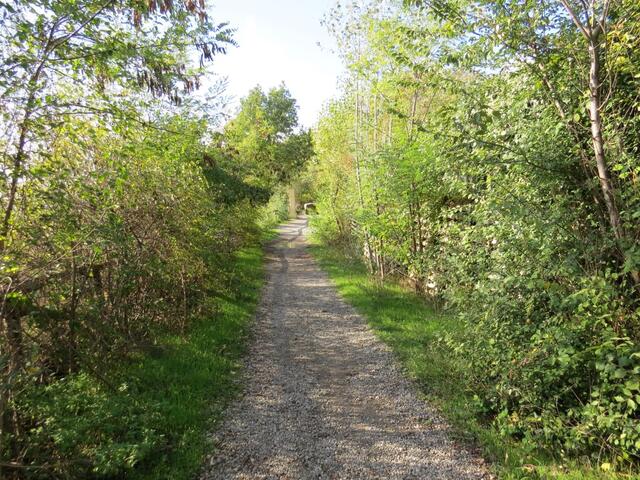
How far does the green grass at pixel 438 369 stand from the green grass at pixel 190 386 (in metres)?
2.78

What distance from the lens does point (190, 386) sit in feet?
16.3

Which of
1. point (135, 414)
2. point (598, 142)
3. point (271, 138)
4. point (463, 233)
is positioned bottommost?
point (135, 414)

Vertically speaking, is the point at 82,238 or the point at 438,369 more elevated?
the point at 82,238

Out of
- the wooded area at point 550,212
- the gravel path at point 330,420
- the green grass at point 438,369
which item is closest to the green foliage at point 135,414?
the gravel path at point 330,420

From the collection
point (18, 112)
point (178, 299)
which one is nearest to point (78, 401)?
point (18, 112)

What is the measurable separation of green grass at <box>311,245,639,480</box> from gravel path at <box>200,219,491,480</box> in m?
0.21

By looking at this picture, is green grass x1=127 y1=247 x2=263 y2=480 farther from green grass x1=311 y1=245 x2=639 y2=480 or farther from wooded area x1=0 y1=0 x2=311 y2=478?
green grass x1=311 y1=245 x2=639 y2=480

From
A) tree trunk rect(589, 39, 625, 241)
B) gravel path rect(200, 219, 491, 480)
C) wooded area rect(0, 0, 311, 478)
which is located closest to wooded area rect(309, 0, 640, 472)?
tree trunk rect(589, 39, 625, 241)

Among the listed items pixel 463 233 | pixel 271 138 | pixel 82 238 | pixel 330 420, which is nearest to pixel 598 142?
pixel 463 233

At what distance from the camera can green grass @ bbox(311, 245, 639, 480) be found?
3428 millimetres

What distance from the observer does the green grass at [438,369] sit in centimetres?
343

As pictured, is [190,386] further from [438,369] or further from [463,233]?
[463,233]

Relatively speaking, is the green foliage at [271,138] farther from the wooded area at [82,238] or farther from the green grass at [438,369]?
the wooded area at [82,238]

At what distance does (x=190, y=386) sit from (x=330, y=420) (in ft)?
6.50
